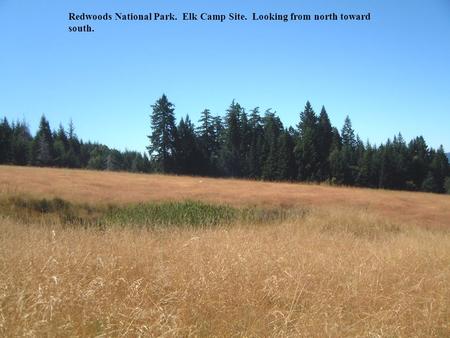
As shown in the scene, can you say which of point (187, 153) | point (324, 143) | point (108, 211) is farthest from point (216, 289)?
point (324, 143)

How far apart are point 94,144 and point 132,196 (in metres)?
93.7

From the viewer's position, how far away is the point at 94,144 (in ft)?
360

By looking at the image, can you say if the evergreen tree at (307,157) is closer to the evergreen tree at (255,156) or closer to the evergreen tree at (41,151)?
the evergreen tree at (255,156)

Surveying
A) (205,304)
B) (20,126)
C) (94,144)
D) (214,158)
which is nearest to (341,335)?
(205,304)

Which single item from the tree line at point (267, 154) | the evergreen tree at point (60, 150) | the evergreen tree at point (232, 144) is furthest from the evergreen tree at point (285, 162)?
the evergreen tree at point (60, 150)

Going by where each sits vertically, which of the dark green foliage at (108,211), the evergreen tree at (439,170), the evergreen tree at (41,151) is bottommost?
the dark green foliage at (108,211)

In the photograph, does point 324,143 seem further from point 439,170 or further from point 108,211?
point 108,211

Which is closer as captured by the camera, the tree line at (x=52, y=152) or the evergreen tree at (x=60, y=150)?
the tree line at (x=52, y=152)

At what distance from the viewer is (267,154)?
200ft

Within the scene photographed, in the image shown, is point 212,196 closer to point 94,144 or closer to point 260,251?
point 260,251

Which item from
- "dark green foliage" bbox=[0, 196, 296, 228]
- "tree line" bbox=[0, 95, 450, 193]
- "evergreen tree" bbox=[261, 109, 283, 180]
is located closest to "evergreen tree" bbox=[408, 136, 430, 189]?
"tree line" bbox=[0, 95, 450, 193]

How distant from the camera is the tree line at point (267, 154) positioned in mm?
57219

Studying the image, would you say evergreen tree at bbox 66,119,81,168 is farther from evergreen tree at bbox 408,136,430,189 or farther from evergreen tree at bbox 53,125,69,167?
evergreen tree at bbox 408,136,430,189

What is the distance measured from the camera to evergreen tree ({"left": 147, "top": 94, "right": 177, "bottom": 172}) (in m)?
57.4
